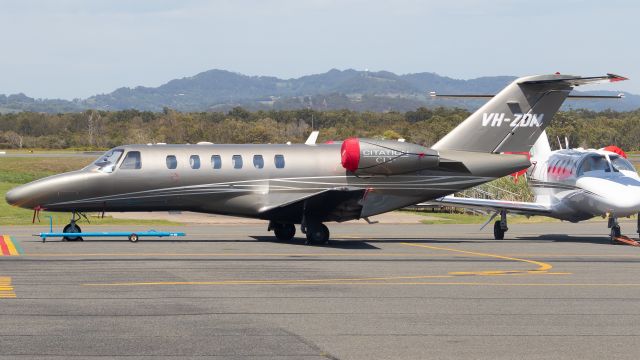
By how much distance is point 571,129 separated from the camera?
9950 cm

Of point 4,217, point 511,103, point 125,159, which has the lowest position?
point 4,217

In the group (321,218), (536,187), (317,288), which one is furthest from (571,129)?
(317,288)

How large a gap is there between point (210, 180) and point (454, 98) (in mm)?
8224

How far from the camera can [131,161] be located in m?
27.2

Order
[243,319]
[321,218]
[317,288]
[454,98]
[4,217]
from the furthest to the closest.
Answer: [4,217] < [454,98] < [321,218] < [317,288] < [243,319]

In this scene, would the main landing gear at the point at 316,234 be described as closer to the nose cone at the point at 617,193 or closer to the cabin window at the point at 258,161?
the cabin window at the point at 258,161

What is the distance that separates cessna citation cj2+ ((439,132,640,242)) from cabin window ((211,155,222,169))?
7.29 meters

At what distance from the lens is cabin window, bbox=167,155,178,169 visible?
89.2 feet

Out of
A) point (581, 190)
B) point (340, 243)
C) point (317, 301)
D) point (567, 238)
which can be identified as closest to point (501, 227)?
point (567, 238)

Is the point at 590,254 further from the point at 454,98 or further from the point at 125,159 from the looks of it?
the point at 125,159

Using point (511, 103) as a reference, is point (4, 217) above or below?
below

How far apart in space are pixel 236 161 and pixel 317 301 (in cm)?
1263

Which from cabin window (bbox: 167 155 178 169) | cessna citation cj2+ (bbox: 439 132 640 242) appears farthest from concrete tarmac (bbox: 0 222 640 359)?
cabin window (bbox: 167 155 178 169)

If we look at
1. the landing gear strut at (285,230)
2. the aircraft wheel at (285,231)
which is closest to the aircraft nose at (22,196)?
the landing gear strut at (285,230)
